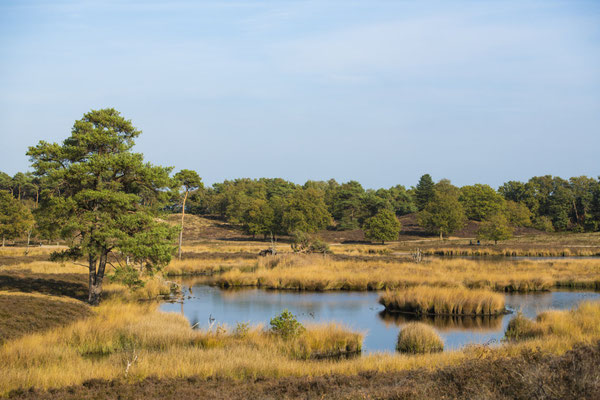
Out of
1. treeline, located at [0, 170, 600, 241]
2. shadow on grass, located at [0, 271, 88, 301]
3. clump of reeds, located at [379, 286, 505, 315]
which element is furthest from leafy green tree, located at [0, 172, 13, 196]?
clump of reeds, located at [379, 286, 505, 315]

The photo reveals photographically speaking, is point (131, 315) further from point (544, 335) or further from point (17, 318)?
point (544, 335)

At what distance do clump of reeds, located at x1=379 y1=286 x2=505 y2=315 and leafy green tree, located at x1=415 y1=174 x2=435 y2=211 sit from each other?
109m

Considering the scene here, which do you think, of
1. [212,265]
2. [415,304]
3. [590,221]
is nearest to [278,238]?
[212,265]

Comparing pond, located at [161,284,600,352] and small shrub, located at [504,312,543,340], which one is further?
pond, located at [161,284,600,352]

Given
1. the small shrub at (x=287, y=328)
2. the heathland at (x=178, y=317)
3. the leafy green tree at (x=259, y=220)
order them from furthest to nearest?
the leafy green tree at (x=259, y=220) < the small shrub at (x=287, y=328) < the heathland at (x=178, y=317)

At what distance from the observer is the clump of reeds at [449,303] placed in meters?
23.1

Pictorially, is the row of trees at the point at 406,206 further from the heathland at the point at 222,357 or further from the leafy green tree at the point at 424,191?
the heathland at the point at 222,357

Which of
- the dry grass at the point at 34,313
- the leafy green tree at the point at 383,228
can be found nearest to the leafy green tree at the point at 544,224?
the leafy green tree at the point at 383,228

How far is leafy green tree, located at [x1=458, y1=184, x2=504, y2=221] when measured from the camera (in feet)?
386

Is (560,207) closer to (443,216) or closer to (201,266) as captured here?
(443,216)

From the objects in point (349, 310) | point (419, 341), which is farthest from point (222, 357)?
point (349, 310)

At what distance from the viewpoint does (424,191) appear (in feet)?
438

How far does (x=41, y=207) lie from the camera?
20.6 metres

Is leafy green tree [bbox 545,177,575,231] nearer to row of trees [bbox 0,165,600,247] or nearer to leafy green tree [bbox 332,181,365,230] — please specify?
row of trees [bbox 0,165,600,247]
